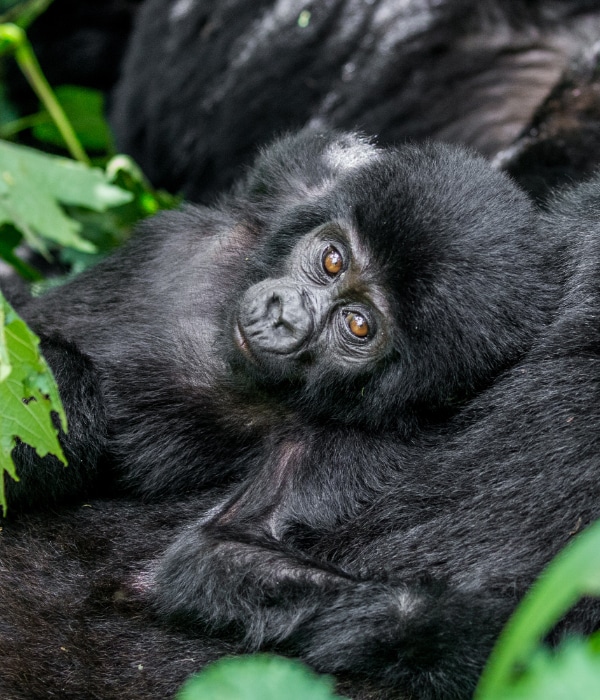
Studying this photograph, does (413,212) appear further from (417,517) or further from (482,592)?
(482,592)

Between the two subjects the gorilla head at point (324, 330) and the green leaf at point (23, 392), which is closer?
the green leaf at point (23, 392)

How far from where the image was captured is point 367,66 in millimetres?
4273

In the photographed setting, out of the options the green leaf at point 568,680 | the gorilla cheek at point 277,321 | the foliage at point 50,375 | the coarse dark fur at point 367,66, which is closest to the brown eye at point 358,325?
the gorilla cheek at point 277,321

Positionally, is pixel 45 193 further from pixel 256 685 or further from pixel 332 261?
pixel 256 685

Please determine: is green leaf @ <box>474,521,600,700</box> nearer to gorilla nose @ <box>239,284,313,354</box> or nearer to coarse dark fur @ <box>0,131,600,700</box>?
coarse dark fur @ <box>0,131,600,700</box>

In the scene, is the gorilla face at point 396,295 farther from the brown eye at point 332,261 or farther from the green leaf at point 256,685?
the green leaf at point 256,685

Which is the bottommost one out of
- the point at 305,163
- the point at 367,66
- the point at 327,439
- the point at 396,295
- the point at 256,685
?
the point at 327,439

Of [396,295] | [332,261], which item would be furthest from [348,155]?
[396,295]

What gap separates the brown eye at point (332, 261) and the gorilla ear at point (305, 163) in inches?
11.1

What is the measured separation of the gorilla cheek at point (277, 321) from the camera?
2439 mm

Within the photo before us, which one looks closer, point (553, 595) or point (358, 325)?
point (553, 595)

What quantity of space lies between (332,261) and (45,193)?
150 centimetres

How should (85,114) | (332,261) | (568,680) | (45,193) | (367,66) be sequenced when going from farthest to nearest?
(85,114) → (367,66) → (45,193) → (332,261) → (568,680)

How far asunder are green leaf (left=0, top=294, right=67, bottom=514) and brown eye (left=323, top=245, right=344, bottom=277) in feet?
2.83
